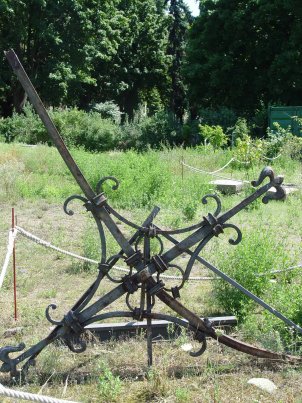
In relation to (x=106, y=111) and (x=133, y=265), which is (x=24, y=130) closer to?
(x=106, y=111)

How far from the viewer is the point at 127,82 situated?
140 ft

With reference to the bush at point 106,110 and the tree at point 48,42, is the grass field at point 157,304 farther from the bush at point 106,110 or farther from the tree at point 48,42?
the bush at point 106,110

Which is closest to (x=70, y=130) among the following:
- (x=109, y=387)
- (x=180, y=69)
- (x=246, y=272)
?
(x=180, y=69)

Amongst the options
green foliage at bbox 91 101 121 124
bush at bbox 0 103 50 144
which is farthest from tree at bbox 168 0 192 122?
bush at bbox 0 103 50 144

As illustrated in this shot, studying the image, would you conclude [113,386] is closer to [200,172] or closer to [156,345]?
[156,345]

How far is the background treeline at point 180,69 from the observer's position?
1078 inches

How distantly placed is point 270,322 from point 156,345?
2.92ft

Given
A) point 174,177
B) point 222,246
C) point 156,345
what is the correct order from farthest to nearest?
point 174,177 < point 222,246 < point 156,345

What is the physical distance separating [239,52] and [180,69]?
3474 millimetres

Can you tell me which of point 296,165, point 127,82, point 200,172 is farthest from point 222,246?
point 127,82

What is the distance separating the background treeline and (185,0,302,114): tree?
5 centimetres

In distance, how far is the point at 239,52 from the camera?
3216 cm

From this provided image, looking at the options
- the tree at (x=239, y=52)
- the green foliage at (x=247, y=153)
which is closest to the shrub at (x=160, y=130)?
the tree at (x=239, y=52)

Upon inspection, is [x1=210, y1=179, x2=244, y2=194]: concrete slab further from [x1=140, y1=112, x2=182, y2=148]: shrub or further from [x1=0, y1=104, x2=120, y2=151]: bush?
[x1=140, y1=112, x2=182, y2=148]: shrub
